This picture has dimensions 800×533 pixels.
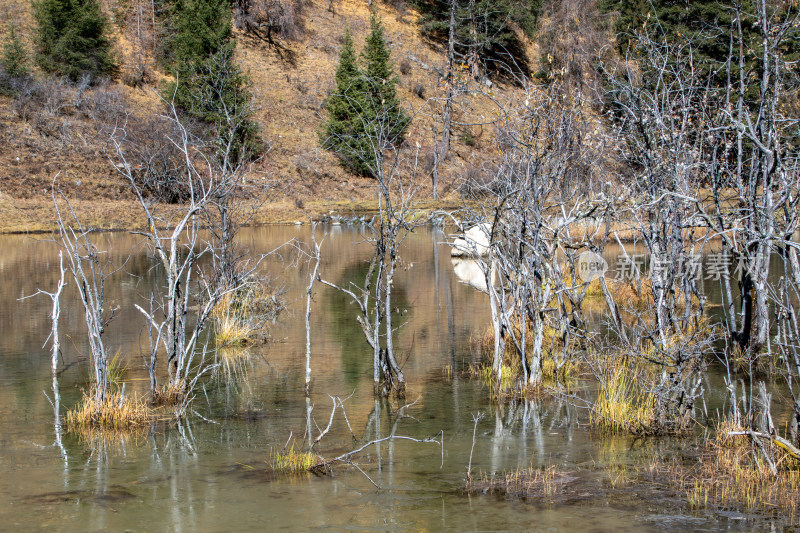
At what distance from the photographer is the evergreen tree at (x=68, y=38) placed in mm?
43938

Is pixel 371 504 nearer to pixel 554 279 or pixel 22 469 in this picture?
pixel 22 469

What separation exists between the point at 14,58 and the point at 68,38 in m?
3.22

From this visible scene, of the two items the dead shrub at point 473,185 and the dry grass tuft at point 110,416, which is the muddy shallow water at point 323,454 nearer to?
the dry grass tuft at point 110,416

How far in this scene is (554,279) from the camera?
31.9ft

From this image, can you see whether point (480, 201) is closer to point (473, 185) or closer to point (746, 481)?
point (746, 481)

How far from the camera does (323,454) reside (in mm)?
7629

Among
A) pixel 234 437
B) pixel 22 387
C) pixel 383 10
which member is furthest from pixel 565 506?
pixel 383 10

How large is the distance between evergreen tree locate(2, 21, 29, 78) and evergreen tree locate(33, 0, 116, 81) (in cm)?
126

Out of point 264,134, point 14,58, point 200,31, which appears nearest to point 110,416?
point 200,31

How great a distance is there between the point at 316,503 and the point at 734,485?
10.5ft

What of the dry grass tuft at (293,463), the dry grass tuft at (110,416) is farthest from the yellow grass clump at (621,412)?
the dry grass tuft at (110,416)

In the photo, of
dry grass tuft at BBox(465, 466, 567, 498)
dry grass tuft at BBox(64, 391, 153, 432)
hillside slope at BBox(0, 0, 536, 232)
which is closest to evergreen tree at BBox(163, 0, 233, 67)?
hillside slope at BBox(0, 0, 536, 232)

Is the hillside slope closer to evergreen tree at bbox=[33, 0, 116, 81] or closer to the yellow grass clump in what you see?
evergreen tree at bbox=[33, 0, 116, 81]

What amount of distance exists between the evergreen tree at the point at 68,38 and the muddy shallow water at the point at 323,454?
34.9 meters
